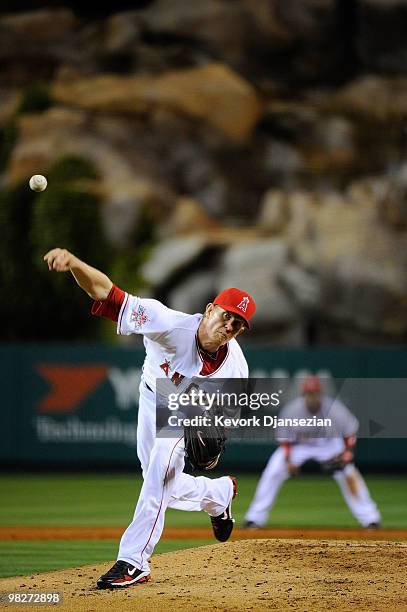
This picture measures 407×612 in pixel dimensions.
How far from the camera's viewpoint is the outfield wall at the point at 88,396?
14156 mm

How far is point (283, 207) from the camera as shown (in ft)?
67.4

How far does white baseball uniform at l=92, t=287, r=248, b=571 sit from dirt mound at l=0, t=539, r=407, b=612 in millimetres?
304

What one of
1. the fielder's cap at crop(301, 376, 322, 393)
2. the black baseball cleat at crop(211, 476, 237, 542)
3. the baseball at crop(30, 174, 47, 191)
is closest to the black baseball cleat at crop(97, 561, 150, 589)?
the black baseball cleat at crop(211, 476, 237, 542)

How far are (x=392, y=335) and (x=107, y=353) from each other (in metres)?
6.14

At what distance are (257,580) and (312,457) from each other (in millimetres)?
3922

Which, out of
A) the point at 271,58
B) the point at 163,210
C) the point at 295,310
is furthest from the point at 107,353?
the point at 271,58

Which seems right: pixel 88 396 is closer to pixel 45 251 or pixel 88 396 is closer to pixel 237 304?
pixel 45 251

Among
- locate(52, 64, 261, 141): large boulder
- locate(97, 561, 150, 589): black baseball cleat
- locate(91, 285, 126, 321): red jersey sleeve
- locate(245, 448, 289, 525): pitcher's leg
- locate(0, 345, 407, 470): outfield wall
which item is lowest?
locate(0, 345, 407, 470): outfield wall

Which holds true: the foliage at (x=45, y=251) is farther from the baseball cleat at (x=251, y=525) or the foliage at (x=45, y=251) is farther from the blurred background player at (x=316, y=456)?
the baseball cleat at (x=251, y=525)

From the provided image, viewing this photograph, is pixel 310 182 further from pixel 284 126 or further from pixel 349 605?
pixel 349 605

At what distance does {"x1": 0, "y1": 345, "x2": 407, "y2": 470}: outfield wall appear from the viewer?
14156mm

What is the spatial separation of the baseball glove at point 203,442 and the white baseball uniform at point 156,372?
2.2 inches

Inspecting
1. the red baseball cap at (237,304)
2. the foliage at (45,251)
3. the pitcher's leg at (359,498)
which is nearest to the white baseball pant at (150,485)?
the red baseball cap at (237,304)

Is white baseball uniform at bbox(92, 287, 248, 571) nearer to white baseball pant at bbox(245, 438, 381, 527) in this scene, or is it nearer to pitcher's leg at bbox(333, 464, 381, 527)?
white baseball pant at bbox(245, 438, 381, 527)
